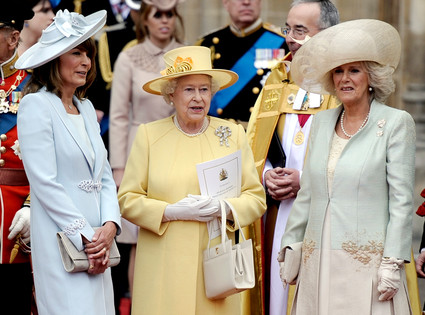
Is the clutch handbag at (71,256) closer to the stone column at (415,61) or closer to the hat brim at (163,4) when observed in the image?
the hat brim at (163,4)

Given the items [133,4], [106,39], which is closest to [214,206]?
[106,39]

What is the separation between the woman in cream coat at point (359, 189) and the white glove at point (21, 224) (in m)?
1.52

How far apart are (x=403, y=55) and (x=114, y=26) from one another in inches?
146

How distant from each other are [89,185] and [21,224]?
74 centimetres

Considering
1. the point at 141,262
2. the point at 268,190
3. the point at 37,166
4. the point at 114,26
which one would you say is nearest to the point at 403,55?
the point at 114,26

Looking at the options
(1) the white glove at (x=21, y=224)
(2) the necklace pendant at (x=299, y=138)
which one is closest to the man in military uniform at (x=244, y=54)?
(2) the necklace pendant at (x=299, y=138)

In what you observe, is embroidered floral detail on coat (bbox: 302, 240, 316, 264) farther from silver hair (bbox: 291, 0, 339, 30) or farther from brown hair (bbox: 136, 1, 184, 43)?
brown hair (bbox: 136, 1, 184, 43)

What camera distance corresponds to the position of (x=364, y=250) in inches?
229

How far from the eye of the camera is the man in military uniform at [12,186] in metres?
6.50

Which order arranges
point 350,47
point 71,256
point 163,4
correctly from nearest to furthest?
point 71,256 < point 350,47 < point 163,4

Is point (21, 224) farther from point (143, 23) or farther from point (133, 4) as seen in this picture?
point (133, 4)

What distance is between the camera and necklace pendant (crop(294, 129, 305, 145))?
7.00 metres

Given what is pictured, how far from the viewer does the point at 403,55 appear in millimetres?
11953

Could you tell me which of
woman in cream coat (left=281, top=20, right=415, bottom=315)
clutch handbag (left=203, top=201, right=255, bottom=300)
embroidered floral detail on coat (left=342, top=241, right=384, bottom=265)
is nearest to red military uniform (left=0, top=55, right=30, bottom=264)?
clutch handbag (left=203, top=201, right=255, bottom=300)
